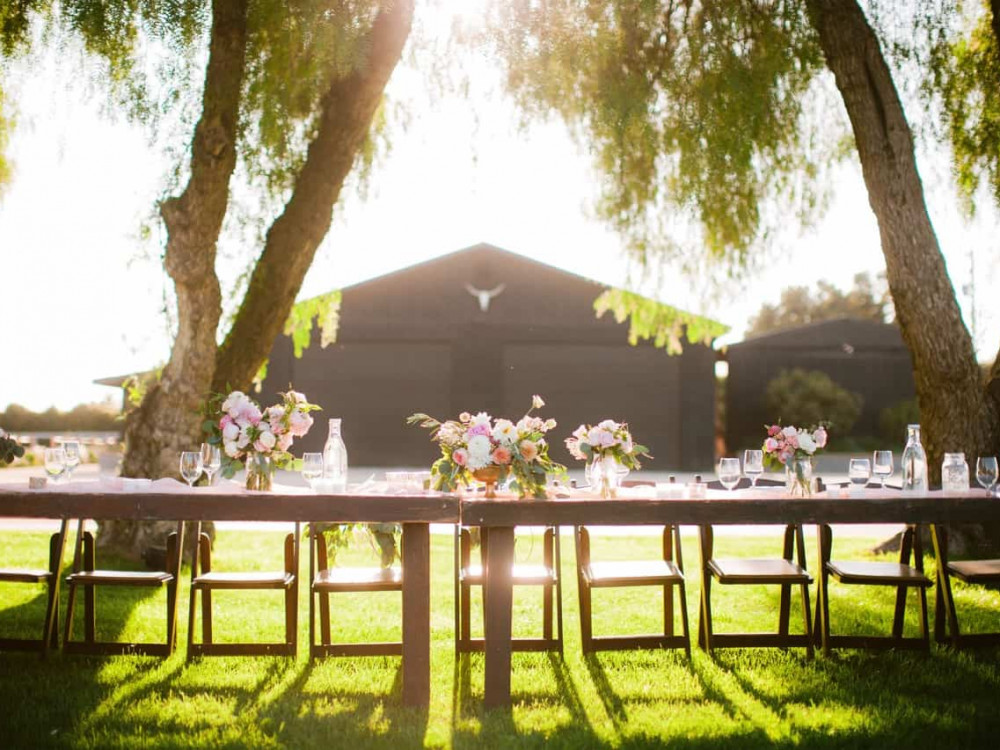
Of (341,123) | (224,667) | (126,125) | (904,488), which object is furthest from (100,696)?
(341,123)

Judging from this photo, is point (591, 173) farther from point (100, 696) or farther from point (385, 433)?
point (385, 433)

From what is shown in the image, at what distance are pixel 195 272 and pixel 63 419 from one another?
1096 inches

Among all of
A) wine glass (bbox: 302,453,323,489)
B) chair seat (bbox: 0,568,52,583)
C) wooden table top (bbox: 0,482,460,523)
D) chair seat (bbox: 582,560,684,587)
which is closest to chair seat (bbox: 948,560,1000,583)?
chair seat (bbox: 582,560,684,587)

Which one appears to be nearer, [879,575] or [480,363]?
[879,575]

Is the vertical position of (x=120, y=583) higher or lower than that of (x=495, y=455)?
lower

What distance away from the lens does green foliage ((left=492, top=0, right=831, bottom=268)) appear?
303 inches

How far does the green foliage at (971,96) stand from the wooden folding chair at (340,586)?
6589 mm

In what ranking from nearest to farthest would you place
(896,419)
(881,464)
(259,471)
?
(259,471) → (881,464) → (896,419)

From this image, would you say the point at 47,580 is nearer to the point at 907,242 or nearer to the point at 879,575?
the point at 879,575

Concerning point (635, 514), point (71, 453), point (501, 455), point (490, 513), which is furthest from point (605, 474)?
point (71, 453)

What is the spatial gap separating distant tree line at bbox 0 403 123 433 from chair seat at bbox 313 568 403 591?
94.0 feet

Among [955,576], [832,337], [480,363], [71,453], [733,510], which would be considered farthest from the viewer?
[832,337]

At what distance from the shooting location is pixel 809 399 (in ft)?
75.4

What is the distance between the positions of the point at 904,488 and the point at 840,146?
508 cm
